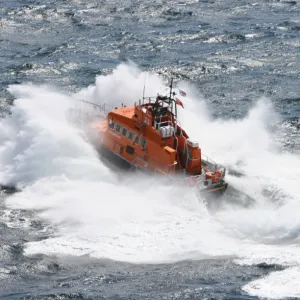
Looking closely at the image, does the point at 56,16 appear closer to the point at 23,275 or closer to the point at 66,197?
the point at 66,197

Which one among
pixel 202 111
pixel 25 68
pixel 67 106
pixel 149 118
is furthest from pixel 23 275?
pixel 25 68

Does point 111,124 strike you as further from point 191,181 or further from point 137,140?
point 191,181

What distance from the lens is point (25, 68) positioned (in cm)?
6750

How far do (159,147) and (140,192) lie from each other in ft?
9.59

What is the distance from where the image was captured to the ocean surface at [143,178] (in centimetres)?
3741

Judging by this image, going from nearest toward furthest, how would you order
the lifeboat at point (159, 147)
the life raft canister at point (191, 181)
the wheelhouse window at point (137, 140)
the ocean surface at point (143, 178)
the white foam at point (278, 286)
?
the white foam at point (278, 286)
the ocean surface at point (143, 178)
the life raft canister at point (191, 181)
the lifeboat at point (159, 147)
the wheelhouse window at point (137, 140)

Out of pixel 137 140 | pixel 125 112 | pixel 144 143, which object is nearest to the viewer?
pixel 144 143

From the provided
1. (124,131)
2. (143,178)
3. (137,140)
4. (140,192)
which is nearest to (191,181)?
(140,192)

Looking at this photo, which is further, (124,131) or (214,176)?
(124,131)

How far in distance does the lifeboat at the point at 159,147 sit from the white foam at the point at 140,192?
99 centimetres

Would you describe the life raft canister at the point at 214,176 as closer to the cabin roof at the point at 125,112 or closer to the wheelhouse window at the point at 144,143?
the wheelhouse window at the point at 144,143

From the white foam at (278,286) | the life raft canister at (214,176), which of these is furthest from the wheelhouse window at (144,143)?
the white foam at (278,286)

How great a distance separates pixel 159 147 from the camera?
152 ft

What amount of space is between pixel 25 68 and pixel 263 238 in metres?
33.5
